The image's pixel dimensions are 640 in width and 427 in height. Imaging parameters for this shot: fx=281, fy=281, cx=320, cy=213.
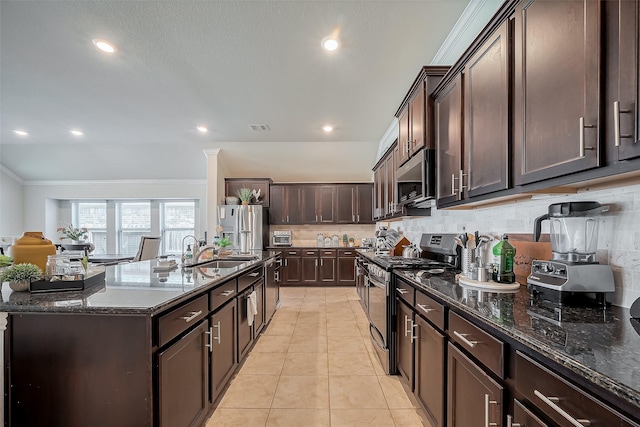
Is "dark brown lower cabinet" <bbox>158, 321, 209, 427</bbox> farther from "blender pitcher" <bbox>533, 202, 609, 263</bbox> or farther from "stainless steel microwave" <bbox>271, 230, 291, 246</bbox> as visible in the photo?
"stainless steel microwave" <bbox>271, 230, 291, 246</bbox>

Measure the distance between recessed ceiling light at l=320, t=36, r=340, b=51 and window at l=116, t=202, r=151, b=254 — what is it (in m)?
6.19

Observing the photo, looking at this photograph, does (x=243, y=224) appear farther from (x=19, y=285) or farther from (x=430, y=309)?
(x=430, y=309)

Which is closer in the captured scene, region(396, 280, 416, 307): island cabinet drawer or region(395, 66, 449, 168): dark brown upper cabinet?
region(396, 280, 416, 307): island cabinet drawer

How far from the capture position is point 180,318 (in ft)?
4.60

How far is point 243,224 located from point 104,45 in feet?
12.2

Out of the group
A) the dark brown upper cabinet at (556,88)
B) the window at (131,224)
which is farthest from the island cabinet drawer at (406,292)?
the window at (131,224)

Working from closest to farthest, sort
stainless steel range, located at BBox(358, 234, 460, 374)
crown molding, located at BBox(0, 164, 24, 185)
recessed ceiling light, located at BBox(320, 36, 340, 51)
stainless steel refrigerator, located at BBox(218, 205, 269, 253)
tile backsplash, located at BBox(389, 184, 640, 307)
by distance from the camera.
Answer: tile backsplash, located at BBox(389, 184, 640, 307)
stainless steel range, located at BBox(358, 234, 460, 374)
recessed ceiling light, located at BBox(320, 36, 340, 51)
stainless steel refrigerator, located at BBox(218, 205, 269, 253)
crown molding, located at BBox(0, 164, 24, 185)

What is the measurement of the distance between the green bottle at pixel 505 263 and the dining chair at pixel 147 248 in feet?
16.5

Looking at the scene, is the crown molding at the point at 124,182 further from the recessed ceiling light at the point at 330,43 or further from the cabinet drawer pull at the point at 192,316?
the cabinet drawer pull at the point at 192,316

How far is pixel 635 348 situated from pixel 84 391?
1.97 m

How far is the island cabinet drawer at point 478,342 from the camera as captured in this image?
1004mm

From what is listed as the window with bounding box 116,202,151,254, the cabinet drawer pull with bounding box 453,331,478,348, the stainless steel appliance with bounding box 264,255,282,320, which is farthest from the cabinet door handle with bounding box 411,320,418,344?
the window with bounding box 116,202,151,254

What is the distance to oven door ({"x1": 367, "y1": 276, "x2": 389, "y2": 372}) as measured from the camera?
2410 millimetres

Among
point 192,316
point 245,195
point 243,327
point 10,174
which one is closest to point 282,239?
point 245,195
